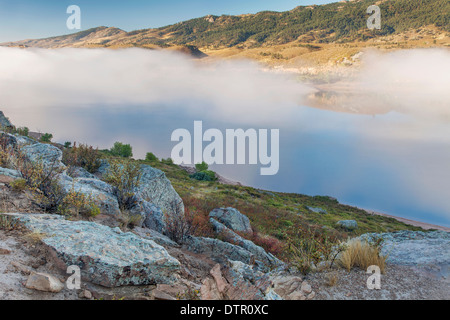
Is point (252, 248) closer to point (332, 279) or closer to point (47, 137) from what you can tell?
point (332, 279)

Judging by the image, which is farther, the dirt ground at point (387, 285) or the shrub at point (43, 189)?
the shrub at point (43, 189)

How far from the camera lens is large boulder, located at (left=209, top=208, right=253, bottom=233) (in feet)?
41.9

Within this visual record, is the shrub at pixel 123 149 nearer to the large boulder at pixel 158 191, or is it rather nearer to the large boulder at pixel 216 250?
the large boulder at pixel 158 191

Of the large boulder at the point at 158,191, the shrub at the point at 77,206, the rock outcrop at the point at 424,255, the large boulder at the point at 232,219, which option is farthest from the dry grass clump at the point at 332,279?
the large boulder at the point at 232,219

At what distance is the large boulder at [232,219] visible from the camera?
41.9ft

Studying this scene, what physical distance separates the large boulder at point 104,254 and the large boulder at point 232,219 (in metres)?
8.07

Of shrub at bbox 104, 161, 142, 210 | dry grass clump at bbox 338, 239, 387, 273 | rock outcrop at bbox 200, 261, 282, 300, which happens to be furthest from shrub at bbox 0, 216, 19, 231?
dry grass clump at bbox 338, 239, 387, 273

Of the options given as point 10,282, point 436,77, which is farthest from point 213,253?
point 436,77

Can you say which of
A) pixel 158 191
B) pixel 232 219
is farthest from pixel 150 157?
pixel 158 191

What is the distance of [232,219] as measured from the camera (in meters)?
13.1

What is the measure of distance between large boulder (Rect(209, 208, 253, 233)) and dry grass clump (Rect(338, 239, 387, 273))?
746cm

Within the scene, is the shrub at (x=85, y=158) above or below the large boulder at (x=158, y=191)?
above

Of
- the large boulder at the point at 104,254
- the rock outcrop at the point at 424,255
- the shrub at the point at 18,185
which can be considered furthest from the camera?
the shrub at the point at 18,185

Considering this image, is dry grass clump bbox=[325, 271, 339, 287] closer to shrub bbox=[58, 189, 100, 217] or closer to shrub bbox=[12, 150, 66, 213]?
shrub bbox=[58, 189, 100, 217]
